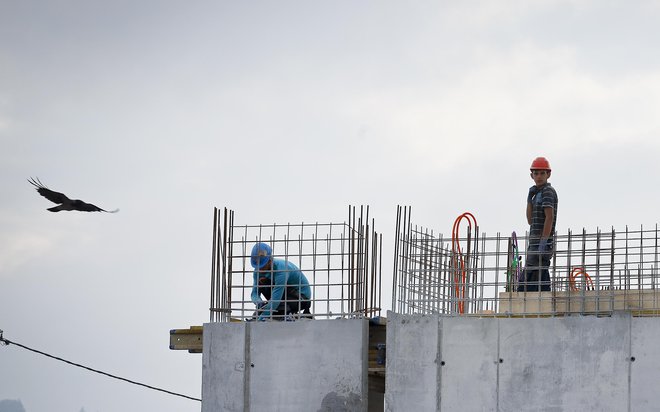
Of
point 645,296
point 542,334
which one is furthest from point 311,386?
point 645,296

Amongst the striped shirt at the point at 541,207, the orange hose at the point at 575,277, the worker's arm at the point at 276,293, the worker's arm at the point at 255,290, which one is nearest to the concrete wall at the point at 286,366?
the worker's arm at the point at 276,293

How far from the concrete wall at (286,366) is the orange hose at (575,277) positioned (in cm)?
260

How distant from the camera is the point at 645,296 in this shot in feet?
51.9

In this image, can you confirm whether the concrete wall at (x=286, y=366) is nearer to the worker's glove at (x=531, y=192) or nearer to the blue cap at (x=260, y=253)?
the blue cap at (x=260, y=253)

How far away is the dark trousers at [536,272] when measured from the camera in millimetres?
16094

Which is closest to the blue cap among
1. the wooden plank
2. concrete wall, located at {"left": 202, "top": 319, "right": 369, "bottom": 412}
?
concrete wall, located at {"left": 202, "top": 319, "right": 369, "bottom": 412}

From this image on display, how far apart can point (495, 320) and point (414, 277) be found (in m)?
1.33

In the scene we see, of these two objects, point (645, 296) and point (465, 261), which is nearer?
point (645, 296)

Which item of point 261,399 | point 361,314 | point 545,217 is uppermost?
point 545,217

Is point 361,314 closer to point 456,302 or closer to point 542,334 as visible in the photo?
point 456,302

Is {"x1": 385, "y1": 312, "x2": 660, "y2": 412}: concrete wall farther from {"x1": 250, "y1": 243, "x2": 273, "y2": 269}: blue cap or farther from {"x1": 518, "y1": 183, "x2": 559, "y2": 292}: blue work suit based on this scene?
{"x1": 250, "y1": 243, "x2": 273, "y2": 269}: blue cap

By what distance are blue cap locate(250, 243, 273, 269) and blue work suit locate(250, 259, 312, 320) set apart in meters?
0.11

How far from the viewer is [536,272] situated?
16.7m

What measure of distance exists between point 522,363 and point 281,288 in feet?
11.5
